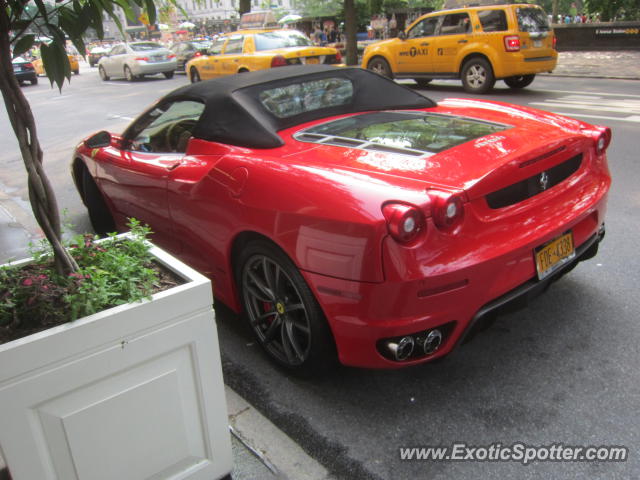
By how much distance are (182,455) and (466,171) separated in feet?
5.40

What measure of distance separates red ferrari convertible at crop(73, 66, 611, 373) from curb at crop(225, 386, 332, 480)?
342mm

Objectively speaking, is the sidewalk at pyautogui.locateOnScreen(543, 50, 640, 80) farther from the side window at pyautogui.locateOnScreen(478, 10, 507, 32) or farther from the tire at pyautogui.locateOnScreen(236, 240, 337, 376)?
the tire at pyautogui.locateOnScreen(236, 240, 337, 376)

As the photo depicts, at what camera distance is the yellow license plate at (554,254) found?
8.69ft

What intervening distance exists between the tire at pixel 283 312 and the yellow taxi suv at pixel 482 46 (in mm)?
10401

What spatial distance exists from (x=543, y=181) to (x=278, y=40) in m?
13.5

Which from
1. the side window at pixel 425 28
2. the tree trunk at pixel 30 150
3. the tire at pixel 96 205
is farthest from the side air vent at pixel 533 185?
the side window at pixel 425 28

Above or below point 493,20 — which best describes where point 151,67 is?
below

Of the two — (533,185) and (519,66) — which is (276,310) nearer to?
(533,185)

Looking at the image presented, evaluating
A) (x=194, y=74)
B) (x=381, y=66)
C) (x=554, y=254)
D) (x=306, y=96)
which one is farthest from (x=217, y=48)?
(x=554, y=254)

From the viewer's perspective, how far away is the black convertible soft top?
324 cm

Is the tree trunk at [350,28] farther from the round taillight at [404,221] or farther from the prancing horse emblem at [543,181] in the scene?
the round taillight at [404,221]

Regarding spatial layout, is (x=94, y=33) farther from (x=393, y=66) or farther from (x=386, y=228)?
(x=393, y=66)

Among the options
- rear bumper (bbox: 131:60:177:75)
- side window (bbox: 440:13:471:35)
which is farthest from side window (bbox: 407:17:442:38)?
rear bumper (bbox: 131:60:177:75)

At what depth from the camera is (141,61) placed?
75.5ft
